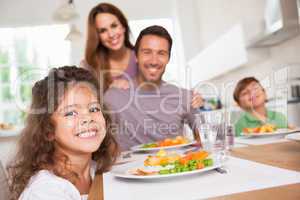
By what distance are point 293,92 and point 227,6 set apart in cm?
53

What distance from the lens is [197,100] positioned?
4.64ft

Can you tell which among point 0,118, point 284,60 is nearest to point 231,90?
point 284,60

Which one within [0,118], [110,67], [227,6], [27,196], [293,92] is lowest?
[27,196]

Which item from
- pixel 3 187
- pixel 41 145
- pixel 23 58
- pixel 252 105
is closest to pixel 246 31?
pixel 252 105

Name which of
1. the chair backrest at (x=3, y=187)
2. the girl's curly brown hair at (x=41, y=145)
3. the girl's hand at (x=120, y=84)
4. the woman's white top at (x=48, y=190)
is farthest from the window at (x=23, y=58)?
the woman's white top at (x=48, y=190)

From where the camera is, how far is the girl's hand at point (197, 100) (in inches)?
54.3

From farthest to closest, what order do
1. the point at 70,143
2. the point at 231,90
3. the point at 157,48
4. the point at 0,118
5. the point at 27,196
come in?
the point at 231,90, the point at 0,118, the point at 157,48, the point at 70,143, the point at 27,196

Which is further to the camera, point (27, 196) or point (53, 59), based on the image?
point (53, 59)

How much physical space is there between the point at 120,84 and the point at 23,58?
47 cm

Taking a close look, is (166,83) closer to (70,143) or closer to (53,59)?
(53,59)

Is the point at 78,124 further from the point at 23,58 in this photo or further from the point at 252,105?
the point at 252,105

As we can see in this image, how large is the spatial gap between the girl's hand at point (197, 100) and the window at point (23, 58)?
0.57 m

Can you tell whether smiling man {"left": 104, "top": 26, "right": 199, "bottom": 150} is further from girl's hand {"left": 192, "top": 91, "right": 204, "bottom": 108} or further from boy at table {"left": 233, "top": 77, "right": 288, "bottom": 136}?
boy at table {"left": 233, "top": 77, "right": 288, "bottom": 136}

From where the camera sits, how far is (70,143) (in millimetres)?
781
